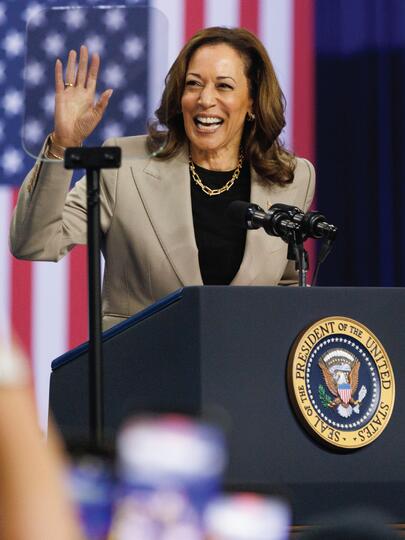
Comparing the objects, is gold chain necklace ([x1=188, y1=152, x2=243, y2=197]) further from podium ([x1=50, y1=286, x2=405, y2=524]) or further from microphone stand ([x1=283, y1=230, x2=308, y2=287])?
podium ([x1=50, y1=286, x2=405, y2=524])

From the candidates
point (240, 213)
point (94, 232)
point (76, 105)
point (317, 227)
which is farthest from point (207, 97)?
point (94, 232)

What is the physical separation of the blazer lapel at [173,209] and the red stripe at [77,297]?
1655mm

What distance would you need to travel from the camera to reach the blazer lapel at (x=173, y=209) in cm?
232

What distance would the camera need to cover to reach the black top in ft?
7.79

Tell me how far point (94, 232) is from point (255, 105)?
4.14 ft

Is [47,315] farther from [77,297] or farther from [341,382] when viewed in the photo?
[341,382]

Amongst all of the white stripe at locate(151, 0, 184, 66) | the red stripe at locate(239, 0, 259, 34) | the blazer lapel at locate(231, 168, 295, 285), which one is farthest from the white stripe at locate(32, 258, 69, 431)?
the blazer lapel at locate(231, 168, 295, 285)

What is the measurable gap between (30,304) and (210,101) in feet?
6.15

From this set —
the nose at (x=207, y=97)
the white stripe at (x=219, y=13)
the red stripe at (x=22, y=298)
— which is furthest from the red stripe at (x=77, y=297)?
the nose at (x=207, y=97)

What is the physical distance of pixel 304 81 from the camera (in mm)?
4391

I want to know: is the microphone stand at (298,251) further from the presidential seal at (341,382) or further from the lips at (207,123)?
the lips at (207,123)

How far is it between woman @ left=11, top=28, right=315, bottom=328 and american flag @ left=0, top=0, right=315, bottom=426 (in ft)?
1.29

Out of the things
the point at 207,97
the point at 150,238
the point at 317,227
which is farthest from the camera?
the point at 207,97

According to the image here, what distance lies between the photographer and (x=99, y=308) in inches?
58.7
